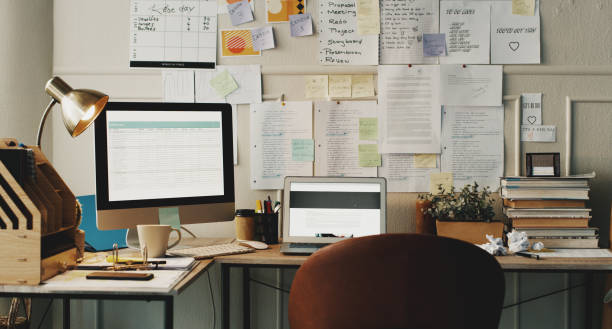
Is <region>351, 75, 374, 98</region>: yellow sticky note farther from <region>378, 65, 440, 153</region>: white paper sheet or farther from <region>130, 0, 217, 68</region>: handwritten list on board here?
<region>130, 0, 217, 68</region>: handwritten list on board

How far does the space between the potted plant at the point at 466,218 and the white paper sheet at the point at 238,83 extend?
906 millimetres

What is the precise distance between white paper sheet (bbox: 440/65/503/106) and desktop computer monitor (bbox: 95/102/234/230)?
0.94 meters

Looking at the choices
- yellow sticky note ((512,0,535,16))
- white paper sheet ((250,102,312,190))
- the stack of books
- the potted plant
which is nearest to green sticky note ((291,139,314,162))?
white paper sheet ((250,102,312,190))

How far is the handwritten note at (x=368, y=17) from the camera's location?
1935 mm

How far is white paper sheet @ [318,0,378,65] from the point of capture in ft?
6.38

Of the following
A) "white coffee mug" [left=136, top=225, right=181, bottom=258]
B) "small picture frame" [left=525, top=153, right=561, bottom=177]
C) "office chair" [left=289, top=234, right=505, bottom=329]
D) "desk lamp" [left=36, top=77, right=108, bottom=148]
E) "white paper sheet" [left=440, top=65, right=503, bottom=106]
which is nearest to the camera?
"office chair" [left=289, top=234, right=505, bottom=329]

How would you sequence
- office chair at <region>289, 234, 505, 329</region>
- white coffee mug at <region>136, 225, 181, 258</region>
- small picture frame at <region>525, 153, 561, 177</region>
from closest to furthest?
office chair at <region>289, 234, 505, 329</region> < white coffee mug at <region>136, 225, 181, 258</region> < small picture frame at <region>525, 153, 561, 177</region>

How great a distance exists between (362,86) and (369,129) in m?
0.19

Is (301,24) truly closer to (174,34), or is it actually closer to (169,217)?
(174,34)

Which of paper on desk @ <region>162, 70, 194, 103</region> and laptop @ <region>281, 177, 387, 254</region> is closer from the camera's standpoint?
laptop @ <region>281, 177, 387, 254</region>

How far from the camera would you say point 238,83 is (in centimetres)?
197

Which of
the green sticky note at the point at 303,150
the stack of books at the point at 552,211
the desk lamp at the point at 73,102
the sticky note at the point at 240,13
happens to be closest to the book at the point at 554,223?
the stack of books at the point at 552,211

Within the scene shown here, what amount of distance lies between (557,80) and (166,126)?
64.2 inches

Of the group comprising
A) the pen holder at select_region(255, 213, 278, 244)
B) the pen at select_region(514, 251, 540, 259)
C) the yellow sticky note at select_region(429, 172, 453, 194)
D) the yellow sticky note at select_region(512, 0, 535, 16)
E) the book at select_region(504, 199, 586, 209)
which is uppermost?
the yellow sticky note at select_region(512, 0, 535, 16)
